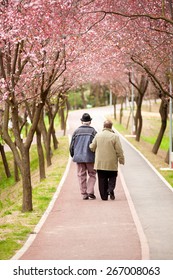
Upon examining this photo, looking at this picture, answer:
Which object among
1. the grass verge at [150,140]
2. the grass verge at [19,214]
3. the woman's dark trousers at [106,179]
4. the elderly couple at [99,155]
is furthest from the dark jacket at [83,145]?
the grass verge at [150,140]

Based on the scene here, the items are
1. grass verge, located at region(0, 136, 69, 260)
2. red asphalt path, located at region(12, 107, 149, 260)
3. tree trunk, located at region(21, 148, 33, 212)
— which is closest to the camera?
red asphalt path, located at region(12, 107, 149, 260)

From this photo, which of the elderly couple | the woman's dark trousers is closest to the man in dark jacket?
the elderly couple

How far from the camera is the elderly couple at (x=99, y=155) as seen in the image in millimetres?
18828

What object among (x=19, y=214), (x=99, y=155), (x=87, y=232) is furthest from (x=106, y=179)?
(x=87, y=232)

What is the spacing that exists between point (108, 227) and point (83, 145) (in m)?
4.24

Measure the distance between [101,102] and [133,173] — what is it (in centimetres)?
8604

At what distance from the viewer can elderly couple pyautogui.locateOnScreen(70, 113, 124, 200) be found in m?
18.8

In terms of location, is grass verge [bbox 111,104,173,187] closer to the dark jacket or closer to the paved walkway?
the paved walkway

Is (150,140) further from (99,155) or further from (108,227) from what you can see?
(108,227)

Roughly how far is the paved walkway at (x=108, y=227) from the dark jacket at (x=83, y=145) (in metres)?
1.15

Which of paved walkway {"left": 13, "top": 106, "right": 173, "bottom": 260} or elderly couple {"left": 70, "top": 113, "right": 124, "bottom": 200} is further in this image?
elderly couple {"left": 70, "top": 113, "right": 124, "bottom": 200}

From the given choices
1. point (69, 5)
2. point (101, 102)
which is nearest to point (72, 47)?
point (69, 5)

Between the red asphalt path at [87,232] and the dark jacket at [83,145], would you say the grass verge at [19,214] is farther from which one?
the dark jacket at [83,145]

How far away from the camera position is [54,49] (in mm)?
20969
